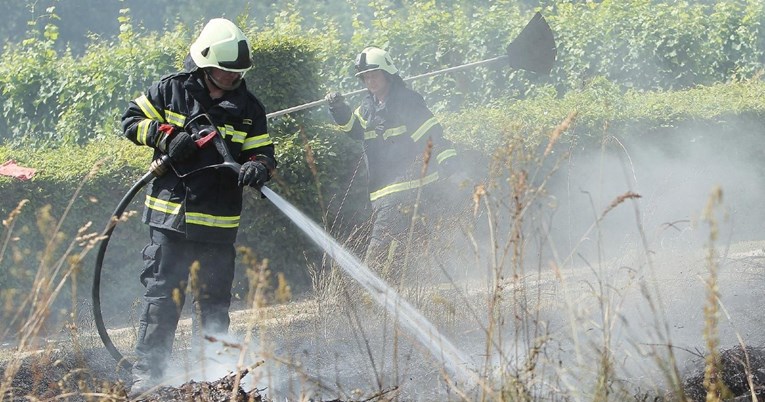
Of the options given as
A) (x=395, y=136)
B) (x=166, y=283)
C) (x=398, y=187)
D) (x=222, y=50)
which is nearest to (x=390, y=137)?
(x=395, y=136)

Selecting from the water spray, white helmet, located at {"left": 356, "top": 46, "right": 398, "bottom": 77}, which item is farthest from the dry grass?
white helmet, located at {"left": 356, "top": 46, "right": 398, "bottom": 77}

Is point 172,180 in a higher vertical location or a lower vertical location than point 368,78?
lower

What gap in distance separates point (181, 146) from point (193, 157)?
8.1 inches

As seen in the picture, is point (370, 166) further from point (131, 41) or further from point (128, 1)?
point (128, 1)

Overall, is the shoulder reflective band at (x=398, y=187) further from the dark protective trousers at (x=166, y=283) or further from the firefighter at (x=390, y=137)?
the dark protective trousers at (x=166, y=283)

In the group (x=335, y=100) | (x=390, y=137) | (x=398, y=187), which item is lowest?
(x=398, y=187)

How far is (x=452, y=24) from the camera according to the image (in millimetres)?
16797

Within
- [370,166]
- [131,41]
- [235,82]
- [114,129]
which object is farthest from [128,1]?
[235,82]

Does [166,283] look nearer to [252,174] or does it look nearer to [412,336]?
[252,174]

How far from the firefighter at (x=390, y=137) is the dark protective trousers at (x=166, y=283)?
2.13 m

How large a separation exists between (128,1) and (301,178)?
1951 centimetres

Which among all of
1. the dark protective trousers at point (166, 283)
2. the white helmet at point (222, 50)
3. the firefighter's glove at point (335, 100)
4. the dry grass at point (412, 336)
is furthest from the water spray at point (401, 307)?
the firefighter's glove at point (335, 100)

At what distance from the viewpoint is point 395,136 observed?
7828 mm

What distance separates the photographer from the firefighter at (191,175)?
5.46 meters
